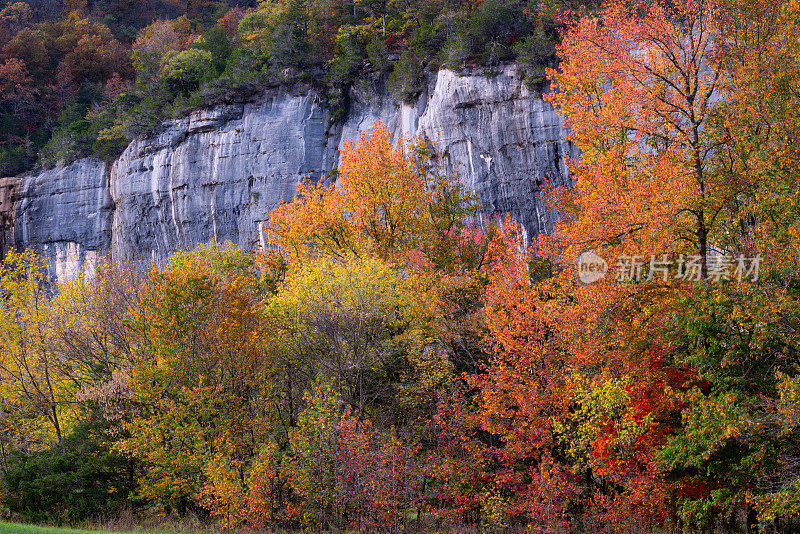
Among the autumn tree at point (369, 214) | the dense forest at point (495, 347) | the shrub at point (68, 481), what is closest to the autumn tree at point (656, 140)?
the dense forest at point (495, 347)

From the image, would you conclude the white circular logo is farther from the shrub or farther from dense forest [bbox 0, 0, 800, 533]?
the shrub

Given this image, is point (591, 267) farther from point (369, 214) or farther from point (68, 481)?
point (68, 481)

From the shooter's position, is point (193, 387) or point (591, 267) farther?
point (193, 387)

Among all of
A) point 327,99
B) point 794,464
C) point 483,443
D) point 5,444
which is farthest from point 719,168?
point 327,99

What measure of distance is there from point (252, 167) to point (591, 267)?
3641 cm

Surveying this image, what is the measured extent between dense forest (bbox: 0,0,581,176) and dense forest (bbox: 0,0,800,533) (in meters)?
21.5

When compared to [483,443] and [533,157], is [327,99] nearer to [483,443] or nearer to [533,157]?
[533,157]

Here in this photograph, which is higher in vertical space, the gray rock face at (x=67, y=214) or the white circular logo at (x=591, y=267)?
the gray rock face at (x=67, y=214)

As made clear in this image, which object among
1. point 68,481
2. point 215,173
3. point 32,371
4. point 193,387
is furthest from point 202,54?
point 68,481

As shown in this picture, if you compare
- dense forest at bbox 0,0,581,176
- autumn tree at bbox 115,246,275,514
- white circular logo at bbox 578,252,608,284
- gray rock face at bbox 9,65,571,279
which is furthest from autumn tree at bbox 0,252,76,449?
dense forest at bbox 0,0,581,176

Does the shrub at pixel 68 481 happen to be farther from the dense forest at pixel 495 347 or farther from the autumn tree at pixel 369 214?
the autumn tree at pixel 369 214

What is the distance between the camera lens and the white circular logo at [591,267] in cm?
1397

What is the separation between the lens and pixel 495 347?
15453mm

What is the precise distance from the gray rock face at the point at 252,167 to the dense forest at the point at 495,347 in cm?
1664
